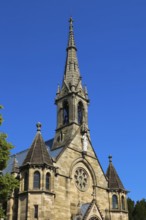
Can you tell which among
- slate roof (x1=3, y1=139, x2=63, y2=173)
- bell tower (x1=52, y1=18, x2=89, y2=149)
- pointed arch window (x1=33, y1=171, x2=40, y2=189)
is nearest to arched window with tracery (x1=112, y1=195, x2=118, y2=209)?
bell tower (x1=52, y1=18, x2=89, y2=149)

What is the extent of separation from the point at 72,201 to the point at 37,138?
7.82 metres

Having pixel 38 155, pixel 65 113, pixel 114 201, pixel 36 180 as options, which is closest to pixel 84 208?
pixel 36 180

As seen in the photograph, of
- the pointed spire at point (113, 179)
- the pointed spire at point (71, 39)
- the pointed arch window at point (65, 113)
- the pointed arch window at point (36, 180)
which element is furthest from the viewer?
the pointed spire at point (71, 39)

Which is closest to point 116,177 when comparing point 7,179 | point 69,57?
point 69,57

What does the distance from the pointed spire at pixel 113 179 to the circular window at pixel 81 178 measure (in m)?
4.56

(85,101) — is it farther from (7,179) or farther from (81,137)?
(7,179)

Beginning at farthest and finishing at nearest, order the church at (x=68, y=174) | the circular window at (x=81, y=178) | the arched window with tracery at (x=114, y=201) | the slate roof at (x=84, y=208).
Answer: the arched window with tracery at (x=114, y=201)
the circular window at (x=81, y=178)
the slate roof at (x=84, y=208)
the church at (x=68, y=174)

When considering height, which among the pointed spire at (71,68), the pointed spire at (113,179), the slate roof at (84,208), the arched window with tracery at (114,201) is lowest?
the slate roof at (84,208)

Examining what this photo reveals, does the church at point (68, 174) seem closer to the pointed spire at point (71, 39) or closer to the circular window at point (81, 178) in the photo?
the circular window at point (81, 178)

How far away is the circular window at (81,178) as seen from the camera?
1590 inches

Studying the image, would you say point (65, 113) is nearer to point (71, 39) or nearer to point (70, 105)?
point (70, 105)

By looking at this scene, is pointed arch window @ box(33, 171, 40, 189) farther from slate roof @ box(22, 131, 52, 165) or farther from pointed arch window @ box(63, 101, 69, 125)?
pointed arch window @ box(63, 101, 69, 125)

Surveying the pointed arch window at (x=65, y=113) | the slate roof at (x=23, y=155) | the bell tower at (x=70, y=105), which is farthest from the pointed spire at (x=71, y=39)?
the slate roof at (x=23, y=155)

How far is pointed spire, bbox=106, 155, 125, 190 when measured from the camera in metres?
44.8
